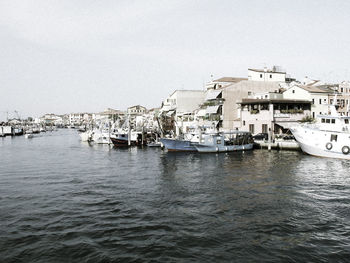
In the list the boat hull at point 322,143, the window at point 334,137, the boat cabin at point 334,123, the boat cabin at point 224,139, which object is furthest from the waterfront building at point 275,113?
the window at point 334,137

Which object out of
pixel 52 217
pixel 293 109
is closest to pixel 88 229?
pixel 52 217

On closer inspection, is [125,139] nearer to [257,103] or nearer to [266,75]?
[257,103]

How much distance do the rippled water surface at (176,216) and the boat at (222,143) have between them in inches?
749

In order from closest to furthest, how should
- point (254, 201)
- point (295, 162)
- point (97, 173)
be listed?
point (254, 201) < point (97, 173) < point (295, 162)

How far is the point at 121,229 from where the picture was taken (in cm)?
1631

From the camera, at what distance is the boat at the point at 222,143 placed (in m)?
52.2

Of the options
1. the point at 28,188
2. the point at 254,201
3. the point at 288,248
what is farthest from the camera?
the point at 28,188

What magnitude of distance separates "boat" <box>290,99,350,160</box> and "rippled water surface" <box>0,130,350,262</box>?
11.8 meters

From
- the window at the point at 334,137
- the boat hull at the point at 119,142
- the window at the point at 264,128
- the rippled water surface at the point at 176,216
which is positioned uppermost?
the window at the point at 264,128

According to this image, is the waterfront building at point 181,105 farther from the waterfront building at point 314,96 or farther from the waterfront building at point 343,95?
the waterfront building at point 343,95

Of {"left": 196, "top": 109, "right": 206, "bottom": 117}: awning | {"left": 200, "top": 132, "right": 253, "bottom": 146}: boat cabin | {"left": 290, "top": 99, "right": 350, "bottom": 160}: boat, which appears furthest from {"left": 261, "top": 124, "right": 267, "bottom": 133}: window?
{"left": 196, "top": 109, "right": 206, "bottom": 117}: awning

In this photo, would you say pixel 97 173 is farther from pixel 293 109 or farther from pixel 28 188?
pixel 293 109

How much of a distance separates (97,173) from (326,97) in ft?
180

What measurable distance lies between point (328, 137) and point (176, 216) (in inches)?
1392
